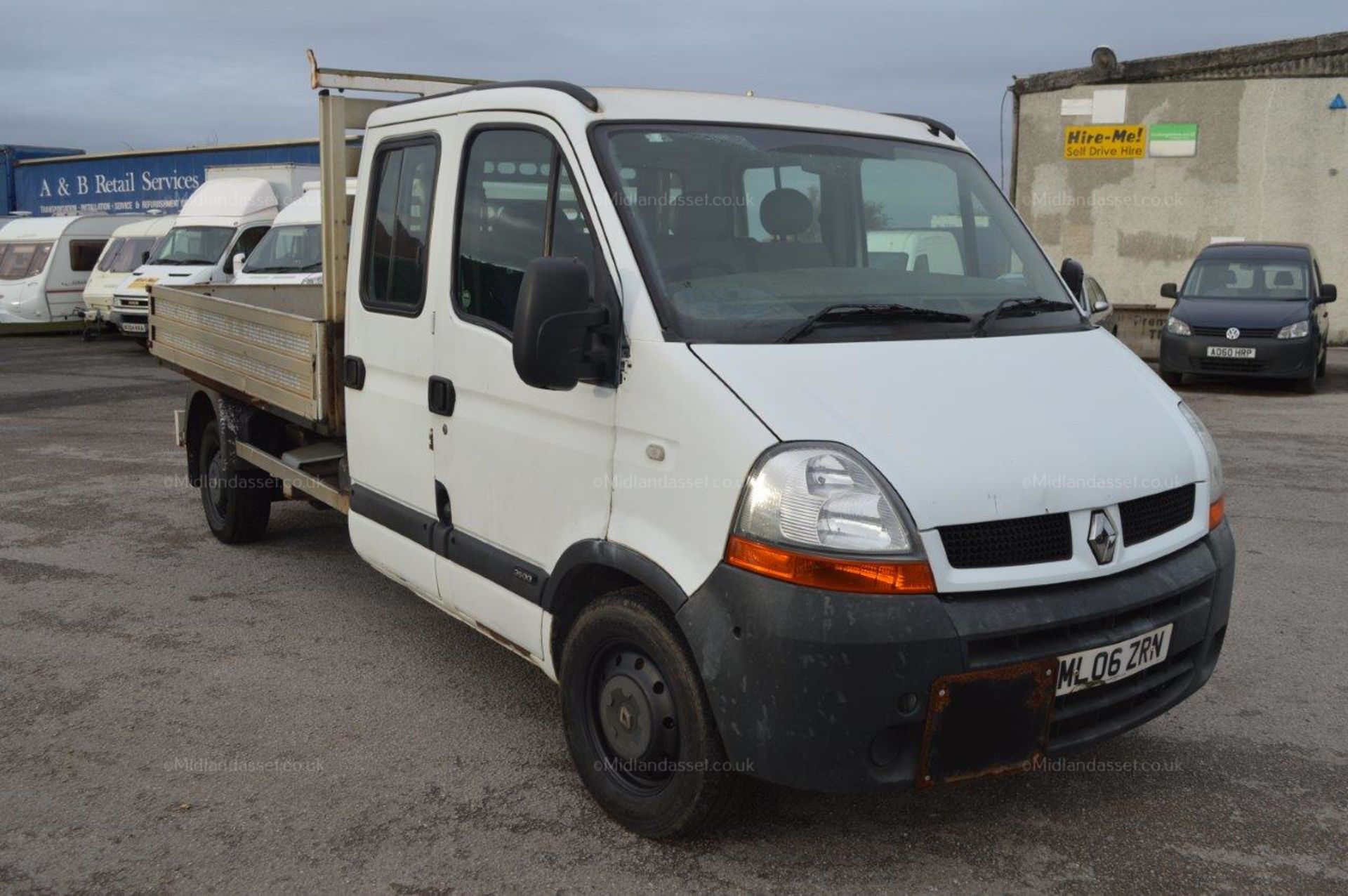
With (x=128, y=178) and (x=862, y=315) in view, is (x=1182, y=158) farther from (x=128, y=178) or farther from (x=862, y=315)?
(x=128, y=178)

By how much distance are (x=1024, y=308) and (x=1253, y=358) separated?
11505mm

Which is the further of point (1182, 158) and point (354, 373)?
point (1182, 158)

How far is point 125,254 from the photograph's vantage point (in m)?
23.0

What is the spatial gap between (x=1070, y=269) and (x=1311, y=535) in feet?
10.9

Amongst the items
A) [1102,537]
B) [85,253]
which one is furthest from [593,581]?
[85,253]

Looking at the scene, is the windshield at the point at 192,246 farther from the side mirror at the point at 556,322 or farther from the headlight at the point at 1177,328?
the side mirror at the point at 556,322

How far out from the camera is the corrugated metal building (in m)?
21.7

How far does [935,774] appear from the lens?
3.05m

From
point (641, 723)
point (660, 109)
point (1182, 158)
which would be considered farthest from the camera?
point (1182, 158)

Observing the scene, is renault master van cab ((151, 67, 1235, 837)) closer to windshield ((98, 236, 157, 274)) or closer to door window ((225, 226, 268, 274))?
door window ((225, 226, 268, 274))

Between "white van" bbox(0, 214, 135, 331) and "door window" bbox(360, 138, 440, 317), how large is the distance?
22.1m

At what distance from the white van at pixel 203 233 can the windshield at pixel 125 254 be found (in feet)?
7.20

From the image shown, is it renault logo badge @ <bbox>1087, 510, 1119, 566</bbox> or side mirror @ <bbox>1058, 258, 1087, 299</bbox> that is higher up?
side mirror @ <bbox>1058, 258, 1087, 299</bbox>

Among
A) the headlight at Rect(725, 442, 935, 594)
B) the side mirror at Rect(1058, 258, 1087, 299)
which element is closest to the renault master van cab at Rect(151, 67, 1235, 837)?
the headlight at Rect(725, 442, 935, 594)
